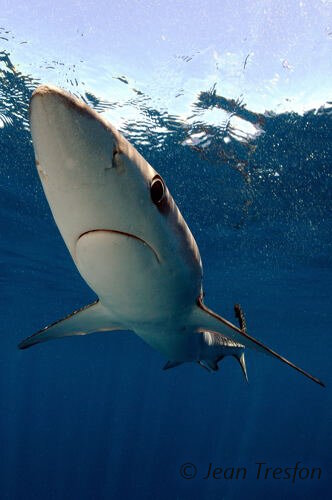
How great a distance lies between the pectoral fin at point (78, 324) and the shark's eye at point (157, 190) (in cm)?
177

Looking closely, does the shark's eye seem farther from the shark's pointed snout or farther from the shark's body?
the shark's pointed snout

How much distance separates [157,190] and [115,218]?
A: 303 mm

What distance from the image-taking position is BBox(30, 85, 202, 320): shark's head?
1.65 metres

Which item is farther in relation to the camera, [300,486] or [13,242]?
[300,486]

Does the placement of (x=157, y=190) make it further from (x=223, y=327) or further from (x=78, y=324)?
(x=78, y=324)

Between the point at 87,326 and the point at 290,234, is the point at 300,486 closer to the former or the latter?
the point at 290,234

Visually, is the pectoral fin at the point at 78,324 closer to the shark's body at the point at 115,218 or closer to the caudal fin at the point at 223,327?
the shark's body at the point at 115,218

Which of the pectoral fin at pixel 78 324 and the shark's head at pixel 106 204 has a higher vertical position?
the shark's head at pixel 106 204

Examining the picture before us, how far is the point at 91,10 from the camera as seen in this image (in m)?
7.41

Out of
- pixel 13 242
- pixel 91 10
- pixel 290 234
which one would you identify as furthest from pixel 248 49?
pixel 13 242

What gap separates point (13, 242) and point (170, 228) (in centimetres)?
1827

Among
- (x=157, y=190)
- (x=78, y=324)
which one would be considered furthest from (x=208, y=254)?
(x=157, y=190)

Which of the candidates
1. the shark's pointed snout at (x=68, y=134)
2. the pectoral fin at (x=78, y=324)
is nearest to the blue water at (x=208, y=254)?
the pectoral fin at (x=78, y=324)

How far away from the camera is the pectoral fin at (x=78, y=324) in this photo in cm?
390
